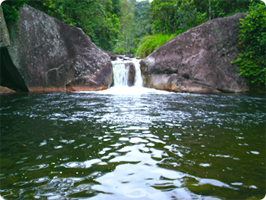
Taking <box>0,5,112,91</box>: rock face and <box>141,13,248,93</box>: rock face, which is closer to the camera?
<box>0,5,112,91</box>: rock face

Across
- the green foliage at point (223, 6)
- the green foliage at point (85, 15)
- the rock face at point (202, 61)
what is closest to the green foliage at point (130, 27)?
the green foliage at point (85, 15)

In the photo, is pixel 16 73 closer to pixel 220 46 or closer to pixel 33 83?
pixel 33 83

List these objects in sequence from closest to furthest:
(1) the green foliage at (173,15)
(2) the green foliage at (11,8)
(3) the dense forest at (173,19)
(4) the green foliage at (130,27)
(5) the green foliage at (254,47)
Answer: (2) the green foliage at (11,8)
(5) the green foliage at (254,47)
(3) the dense forest at (173,19)
(1) the green foliage at (173,15)
(4) the green foliage at (130,27)

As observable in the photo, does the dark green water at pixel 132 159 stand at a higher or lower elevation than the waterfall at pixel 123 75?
lower

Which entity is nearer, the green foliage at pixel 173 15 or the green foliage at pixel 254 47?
the green foliage at pixel 254 47

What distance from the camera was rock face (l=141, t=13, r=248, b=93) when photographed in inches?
437

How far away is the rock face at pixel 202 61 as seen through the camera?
1109 centimetres

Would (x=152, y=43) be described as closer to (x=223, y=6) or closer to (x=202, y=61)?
(x=202, y=61)

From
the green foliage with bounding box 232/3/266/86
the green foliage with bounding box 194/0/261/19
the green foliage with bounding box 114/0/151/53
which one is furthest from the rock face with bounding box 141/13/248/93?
the green foliage with bounding box 114/0/151/53

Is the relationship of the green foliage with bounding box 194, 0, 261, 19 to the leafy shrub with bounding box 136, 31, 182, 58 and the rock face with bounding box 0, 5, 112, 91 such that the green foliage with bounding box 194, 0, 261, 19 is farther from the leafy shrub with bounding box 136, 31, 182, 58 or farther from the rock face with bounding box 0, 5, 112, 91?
the rock face with bounding box 0, 5, 112, 91

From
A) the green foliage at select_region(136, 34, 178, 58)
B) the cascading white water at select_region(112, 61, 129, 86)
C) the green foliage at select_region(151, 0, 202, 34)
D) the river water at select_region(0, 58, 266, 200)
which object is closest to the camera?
the river water at select_region(0, 58, 266, 200)

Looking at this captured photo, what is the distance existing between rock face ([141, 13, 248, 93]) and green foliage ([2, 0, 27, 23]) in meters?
7.93

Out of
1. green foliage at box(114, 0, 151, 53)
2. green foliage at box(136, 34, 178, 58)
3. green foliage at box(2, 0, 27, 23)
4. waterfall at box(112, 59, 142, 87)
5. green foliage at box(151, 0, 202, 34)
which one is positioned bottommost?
waterfall at box(112, 59, 142, 87)

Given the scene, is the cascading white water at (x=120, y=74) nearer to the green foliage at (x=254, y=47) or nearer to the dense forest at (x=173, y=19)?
the dense forest at (x=173, y=19)
